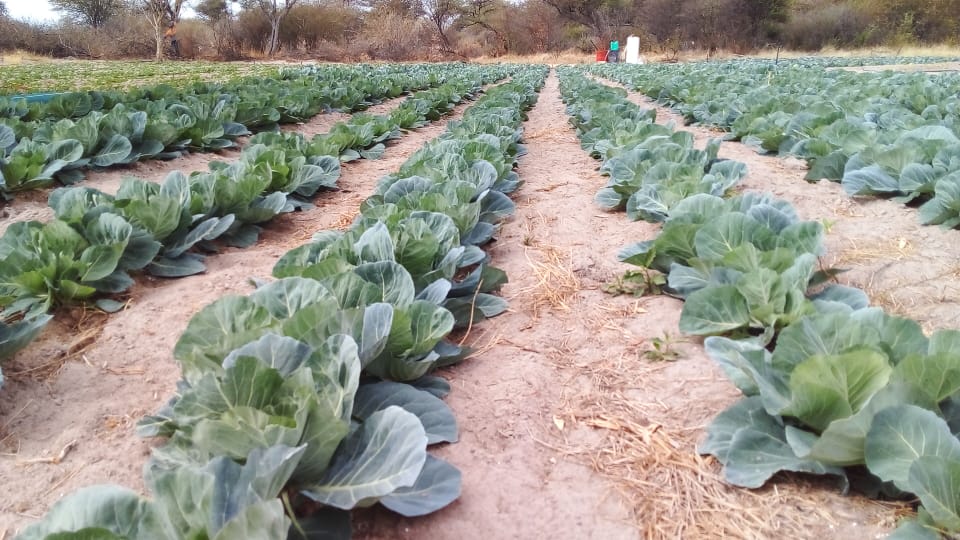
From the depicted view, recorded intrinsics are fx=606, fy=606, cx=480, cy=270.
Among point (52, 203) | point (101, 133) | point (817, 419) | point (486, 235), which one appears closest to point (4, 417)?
point (52, 203)

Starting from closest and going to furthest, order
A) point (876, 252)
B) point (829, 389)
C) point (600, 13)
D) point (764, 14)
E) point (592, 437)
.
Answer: point (829, 389)
point (592, 437)
point (876, 252)
point (764, 14)
point (600, 13)

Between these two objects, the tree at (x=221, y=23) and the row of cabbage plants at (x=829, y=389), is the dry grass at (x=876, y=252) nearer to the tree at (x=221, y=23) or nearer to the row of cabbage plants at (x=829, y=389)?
the row of cabbage plants at (x=829, y=389)

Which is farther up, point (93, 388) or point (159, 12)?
point (159, 12)

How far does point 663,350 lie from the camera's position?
92.9 inches

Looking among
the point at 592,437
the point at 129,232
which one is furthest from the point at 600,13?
the point at 592,437

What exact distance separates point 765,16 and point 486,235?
47.9 metres

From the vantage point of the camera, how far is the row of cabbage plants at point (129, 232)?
9.03ft

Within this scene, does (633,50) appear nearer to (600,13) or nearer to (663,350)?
(600,13)

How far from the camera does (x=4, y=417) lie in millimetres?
2053

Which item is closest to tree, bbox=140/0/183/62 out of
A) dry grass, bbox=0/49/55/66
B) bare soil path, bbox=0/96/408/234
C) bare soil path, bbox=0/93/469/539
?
dry grass, bbox=0/49/55/66

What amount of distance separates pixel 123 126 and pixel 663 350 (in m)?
5.62

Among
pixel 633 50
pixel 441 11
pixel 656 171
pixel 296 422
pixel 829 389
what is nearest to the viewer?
pixel 296 422

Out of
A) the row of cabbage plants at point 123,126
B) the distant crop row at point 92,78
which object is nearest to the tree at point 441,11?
the distant crop row at point 92,78

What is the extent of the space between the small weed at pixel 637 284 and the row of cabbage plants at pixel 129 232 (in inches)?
86.9
